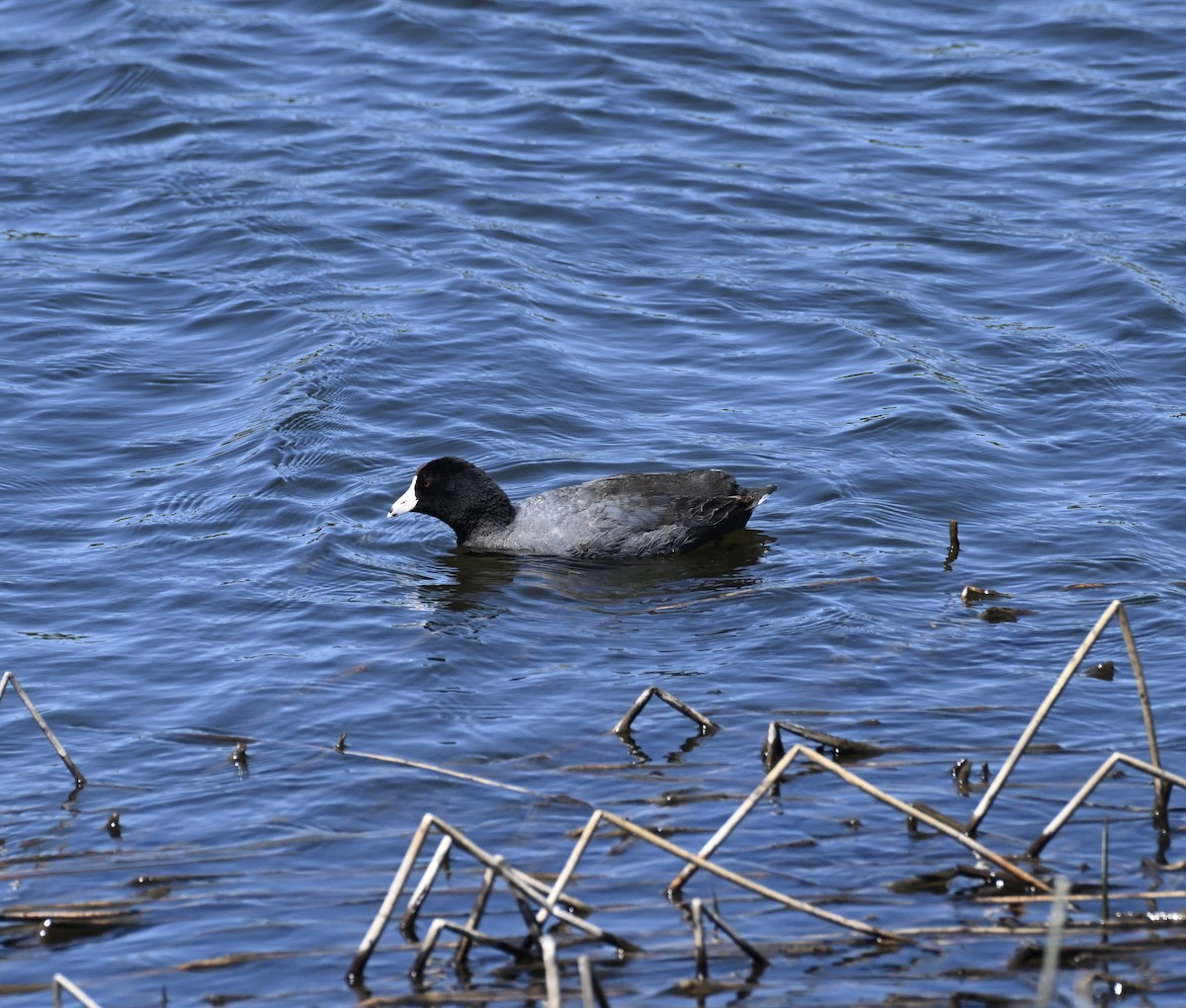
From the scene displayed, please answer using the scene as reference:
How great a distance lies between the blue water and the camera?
215 inches

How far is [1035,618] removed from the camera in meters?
7.62

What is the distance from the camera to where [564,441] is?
34.2 feet

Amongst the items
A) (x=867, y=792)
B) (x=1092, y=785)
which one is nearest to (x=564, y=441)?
(x=867, y=792)

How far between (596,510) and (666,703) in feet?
9.15

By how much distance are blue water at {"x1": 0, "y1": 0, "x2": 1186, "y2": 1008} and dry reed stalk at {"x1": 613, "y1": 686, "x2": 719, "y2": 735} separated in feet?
0.26

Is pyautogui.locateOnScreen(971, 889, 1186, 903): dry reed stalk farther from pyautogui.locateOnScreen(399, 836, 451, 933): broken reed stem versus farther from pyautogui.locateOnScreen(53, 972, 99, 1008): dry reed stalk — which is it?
pyautogui.locateOnScreen(53, 972, 99, 1008): dry reed stalk

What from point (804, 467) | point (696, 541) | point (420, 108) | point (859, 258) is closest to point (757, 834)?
point (696, 541)

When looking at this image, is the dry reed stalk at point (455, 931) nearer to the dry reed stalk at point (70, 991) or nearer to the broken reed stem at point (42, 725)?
the dry reed stalk at point (70, 991)

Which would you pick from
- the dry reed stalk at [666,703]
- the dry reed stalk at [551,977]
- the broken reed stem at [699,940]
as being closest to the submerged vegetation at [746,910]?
the broken reed stem at [699,940]

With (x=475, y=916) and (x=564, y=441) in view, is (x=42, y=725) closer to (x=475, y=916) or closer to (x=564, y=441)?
(x=475, y=916)

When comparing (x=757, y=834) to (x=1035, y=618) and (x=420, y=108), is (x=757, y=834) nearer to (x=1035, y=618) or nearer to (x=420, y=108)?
(x=1035, y=618)

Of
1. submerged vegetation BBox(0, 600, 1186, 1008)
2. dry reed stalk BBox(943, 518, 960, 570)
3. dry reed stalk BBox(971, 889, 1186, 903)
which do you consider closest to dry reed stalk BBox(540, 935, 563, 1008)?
submerged vegetation BBox(0, 600, 1186, 1008)

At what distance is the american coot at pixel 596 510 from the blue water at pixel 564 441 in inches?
6.7

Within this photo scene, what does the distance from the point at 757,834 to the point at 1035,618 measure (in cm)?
252
